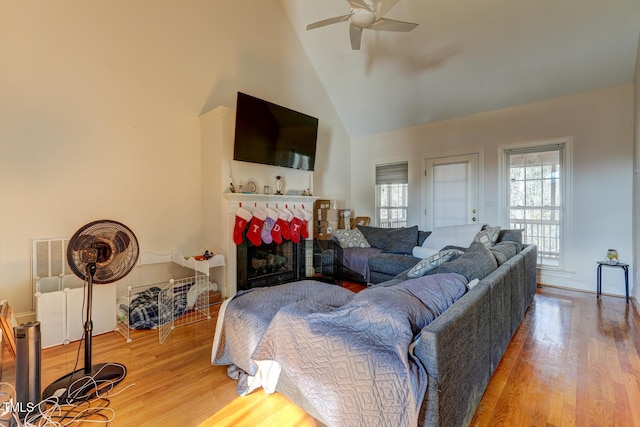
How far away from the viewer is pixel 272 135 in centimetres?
395

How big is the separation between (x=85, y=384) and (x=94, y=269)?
708mm

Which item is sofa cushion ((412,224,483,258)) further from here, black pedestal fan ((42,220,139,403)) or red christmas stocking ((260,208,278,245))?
black pedestal fan ((42,220,139,403))

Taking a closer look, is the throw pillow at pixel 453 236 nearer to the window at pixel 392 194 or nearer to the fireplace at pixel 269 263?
the window at pixel 392 194

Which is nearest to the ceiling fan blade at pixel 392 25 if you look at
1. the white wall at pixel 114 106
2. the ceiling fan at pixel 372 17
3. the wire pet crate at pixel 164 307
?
the ceiling fan at pixel 372 17

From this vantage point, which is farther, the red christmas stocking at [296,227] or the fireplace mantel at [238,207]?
the red christmas stocking at [296,227]

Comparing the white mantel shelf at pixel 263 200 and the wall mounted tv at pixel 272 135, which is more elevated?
the wall mounted tv at pixel 272 135

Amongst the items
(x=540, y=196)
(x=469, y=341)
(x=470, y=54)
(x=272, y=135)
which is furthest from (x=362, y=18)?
(x=540, y=196)

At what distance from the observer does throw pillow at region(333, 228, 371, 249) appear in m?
4.39

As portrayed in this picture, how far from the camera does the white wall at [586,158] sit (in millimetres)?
3518

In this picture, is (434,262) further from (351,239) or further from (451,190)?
(451,190)

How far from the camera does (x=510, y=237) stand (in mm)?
3398

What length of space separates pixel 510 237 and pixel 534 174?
1.43m

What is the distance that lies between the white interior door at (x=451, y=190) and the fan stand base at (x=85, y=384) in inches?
187

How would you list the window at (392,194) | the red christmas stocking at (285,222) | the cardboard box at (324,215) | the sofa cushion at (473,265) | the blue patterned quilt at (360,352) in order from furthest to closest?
the window at (392,194), the cardboard box at (324,215), the red christmas stocking at (285,222), the sofa cushion at (473,265), the blue patterned quilt at (360,352)
